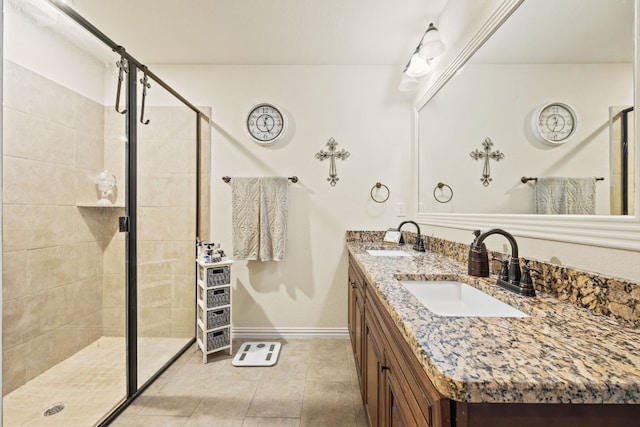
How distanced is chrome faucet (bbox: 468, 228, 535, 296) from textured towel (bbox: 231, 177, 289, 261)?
1.52m

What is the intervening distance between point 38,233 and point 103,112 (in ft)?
2.76

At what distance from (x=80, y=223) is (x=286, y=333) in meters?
1.73

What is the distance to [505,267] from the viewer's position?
1050 mm

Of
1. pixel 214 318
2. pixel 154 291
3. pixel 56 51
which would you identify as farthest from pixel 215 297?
pixel 56 51

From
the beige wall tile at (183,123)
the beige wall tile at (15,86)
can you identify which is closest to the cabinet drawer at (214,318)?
the beige wall tile at (183,123)

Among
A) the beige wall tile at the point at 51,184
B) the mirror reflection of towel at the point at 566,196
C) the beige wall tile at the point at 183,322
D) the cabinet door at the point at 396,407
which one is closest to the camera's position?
the cabinet door at the point at 396,407

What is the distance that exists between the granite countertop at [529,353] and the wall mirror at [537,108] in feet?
0.85

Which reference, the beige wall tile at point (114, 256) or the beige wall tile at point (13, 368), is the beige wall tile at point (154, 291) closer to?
the beige wall tile at point (114, 256)

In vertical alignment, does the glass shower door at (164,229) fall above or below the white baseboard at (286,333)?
above

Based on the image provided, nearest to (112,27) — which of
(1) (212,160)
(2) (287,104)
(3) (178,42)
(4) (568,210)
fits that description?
(3) (178,42)

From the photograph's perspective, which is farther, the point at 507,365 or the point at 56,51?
the point at 56,51

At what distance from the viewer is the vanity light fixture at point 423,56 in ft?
5.37

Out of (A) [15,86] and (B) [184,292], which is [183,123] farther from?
(B) [184,292]

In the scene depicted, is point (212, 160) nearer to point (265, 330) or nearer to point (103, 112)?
point (103, 112)
